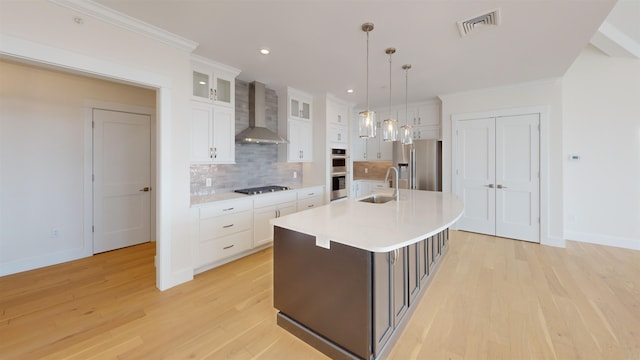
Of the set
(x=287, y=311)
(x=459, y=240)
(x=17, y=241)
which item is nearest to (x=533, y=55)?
(x=459, y=240)

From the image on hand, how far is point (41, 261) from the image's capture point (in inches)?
123

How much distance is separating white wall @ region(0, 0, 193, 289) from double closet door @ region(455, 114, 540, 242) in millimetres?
4608

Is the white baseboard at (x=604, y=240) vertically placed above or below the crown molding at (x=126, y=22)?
below

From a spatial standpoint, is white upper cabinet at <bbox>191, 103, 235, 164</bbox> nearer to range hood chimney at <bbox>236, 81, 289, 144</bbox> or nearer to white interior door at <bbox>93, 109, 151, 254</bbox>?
range hood chimney at <bbox>236, 81, 289, 144</bbox>

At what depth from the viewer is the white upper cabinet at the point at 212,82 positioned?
315 centimetres

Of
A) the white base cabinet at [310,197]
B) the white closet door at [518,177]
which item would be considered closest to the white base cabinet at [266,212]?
the white base cabinet at [310,197]

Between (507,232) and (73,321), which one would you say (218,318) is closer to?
(73,321)

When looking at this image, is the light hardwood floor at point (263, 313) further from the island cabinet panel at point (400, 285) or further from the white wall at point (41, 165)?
the white wall at point (41, 165)

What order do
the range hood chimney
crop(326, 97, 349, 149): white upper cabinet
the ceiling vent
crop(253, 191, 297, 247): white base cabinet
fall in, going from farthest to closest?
crop(326, 97, 349, 149): white upper cabinet < the range hood chimney < crop(253, 191, 297, 247): white base cabinet < the ceiling vent

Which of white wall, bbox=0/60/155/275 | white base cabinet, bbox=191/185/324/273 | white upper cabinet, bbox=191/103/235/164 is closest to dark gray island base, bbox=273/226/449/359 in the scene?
white base cabinet, bbox=191/185/324/273

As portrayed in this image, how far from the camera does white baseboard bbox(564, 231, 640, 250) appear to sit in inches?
150

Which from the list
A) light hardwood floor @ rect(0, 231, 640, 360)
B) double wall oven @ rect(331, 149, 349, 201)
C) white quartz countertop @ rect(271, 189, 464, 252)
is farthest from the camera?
double wall oven @ rect(331, 149, 349, 201)

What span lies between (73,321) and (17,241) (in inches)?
73.0

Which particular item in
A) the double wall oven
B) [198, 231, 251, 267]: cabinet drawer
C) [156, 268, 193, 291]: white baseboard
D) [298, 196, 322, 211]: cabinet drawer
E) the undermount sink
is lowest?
[156, 268, 193, 291]: white baseboard
